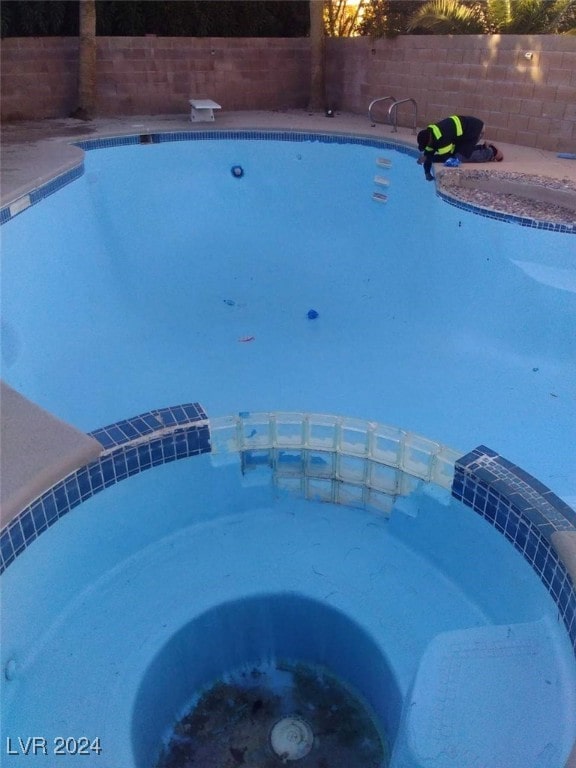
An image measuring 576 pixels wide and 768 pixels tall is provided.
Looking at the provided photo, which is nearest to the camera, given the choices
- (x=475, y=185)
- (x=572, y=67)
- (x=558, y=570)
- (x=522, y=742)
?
(x=522, y=742)

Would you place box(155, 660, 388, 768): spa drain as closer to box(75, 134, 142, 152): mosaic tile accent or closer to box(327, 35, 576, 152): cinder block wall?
box(75, 134, 142, 152): mosaic tile accent

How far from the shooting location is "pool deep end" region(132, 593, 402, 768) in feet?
8.18

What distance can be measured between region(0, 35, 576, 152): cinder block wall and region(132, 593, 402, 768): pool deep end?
6.14 meters

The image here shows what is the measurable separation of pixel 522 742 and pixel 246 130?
7077mm

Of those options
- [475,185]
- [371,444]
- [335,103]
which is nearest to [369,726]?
[371,444]

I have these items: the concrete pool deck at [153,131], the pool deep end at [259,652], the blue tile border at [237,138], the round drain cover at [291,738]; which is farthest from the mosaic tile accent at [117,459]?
the blue tile border at [237,138]

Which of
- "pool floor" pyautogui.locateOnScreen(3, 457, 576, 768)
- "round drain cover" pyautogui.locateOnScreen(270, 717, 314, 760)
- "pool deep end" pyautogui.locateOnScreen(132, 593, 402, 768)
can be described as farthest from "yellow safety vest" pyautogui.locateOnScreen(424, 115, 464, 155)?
"round drain cover" pyautogui.locateOnScreen(270, 717, 314, 760)

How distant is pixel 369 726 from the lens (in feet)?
8.41

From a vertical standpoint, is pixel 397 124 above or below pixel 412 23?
below

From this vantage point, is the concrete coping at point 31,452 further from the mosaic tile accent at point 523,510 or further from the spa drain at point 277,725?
the mosaic tile accent at point 523,510

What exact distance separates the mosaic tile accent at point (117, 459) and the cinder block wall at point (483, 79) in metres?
5.85

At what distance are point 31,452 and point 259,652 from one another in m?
1.37

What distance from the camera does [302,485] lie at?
3.21 meters

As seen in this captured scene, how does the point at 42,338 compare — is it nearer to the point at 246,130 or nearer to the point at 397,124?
the point at 246,130
